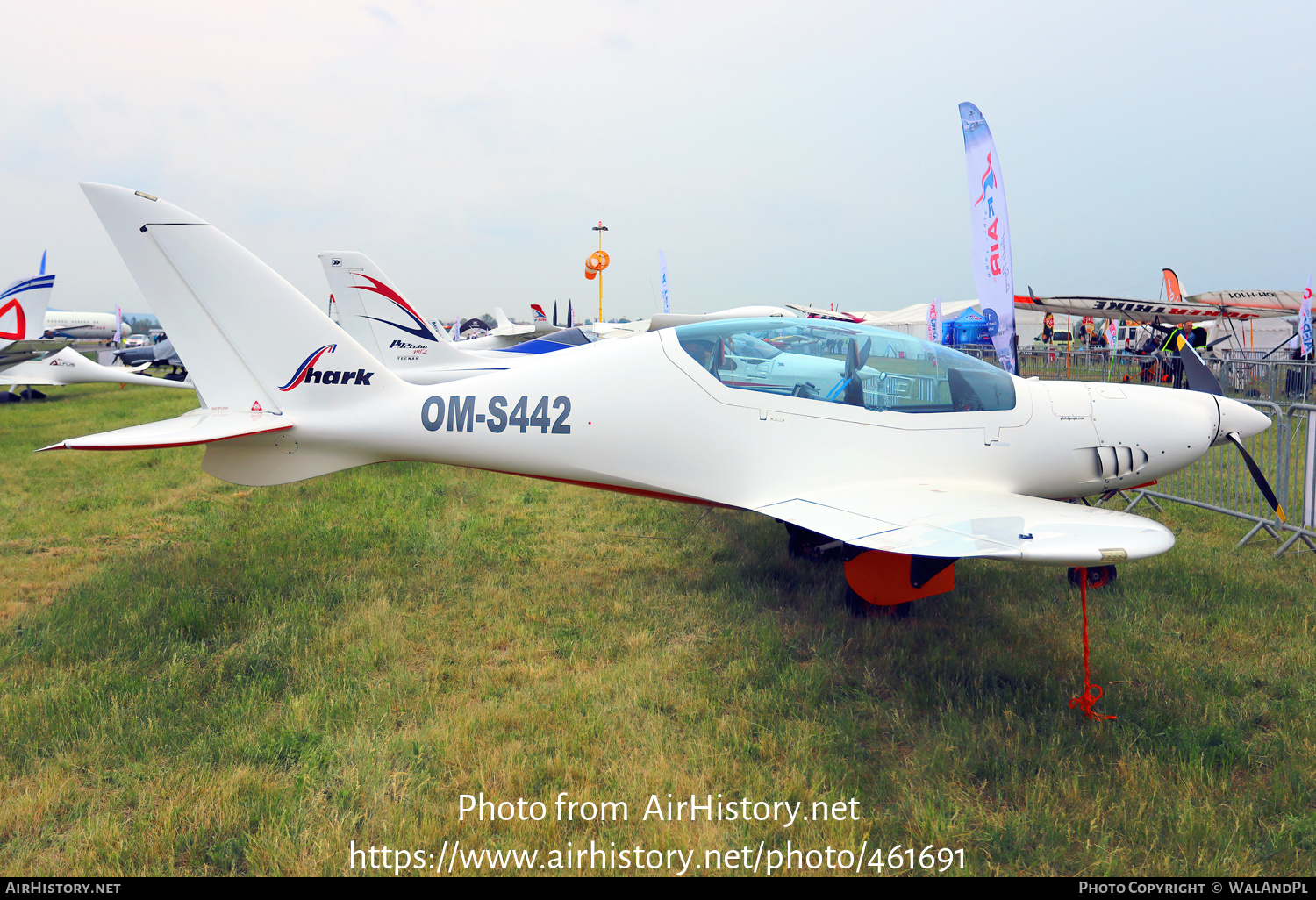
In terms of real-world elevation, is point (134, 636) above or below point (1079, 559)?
below

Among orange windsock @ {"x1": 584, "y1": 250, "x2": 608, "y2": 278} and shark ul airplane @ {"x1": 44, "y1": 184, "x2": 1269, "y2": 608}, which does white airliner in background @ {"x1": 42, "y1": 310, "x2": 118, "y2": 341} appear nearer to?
orange windsock @ {"x1": 584, "y1": 250, "x2": 608, "y2": 278}

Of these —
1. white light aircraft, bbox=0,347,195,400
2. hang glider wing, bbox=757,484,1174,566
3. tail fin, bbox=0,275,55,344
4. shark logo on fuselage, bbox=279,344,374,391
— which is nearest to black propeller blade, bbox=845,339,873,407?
hang glider wing, bbox=757,484,1174,566

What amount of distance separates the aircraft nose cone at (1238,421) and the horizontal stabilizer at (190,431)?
6.49 m

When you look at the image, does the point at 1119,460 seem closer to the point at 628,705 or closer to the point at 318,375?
the point at 628,705

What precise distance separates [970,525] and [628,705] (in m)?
1.93

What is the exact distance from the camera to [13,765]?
2926 millimetres

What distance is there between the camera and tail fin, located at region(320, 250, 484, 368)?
10797 mm

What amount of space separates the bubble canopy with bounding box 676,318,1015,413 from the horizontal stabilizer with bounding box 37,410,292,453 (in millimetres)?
2884

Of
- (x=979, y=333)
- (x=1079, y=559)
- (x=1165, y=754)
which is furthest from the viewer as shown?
(x=979, y=333)

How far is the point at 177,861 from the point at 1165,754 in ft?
13.2

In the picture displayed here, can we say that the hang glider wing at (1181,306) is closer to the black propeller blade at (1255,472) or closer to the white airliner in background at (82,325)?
the black propeller blade at (1255,472)

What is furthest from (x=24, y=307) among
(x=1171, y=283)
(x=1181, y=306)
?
(x=1171, y=283)
